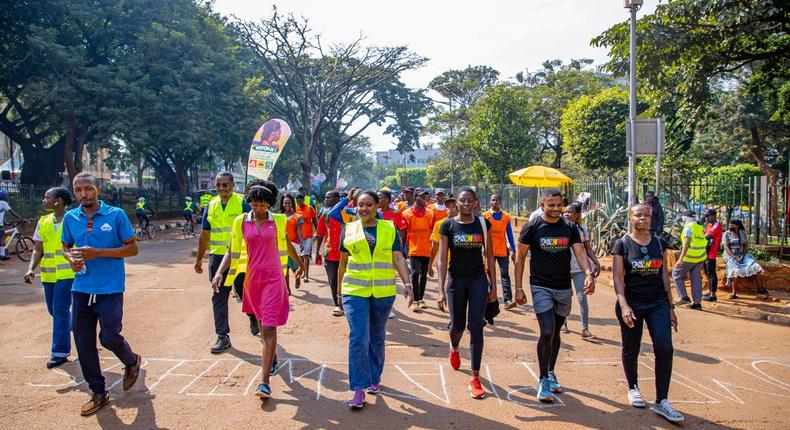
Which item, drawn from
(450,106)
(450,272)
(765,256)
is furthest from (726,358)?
(450,106)

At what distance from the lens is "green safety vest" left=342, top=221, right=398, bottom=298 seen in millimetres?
4672

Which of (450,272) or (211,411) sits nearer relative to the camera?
(211,411)

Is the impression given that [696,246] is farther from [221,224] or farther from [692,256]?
[221,224]

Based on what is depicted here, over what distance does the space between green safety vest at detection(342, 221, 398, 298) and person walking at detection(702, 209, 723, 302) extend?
677 cm

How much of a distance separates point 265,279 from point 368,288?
0.83 m

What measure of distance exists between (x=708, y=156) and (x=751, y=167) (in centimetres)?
185

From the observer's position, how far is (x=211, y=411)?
4.46 metres

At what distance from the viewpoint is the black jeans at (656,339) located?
4.43m

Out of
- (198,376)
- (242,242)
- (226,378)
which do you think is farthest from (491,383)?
(198,376)

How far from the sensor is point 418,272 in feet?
28.3

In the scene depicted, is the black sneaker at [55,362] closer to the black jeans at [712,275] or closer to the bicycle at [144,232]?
the black jeans at [712,275]

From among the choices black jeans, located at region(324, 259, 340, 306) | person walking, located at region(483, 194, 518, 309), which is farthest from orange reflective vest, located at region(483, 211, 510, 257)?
black jeans, located at region(324, 259, 340, 306)

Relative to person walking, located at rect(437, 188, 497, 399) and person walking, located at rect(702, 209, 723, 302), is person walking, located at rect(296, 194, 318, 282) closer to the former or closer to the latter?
person walking, located at rect(437, 188, 497, 399)

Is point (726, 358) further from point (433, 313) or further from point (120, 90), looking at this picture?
point (120, 90)
